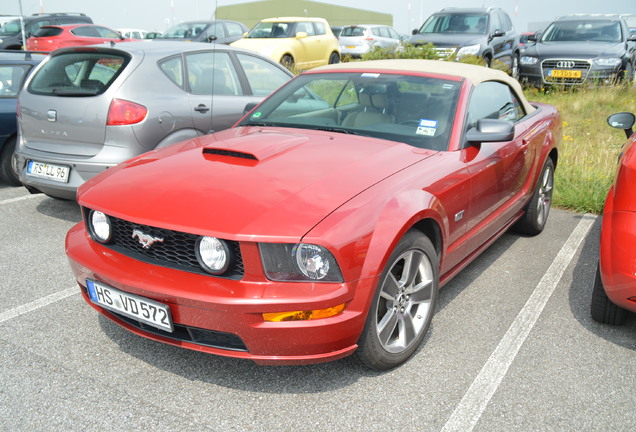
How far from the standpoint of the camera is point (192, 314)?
2553 mm

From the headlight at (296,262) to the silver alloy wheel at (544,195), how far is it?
9.99 feet

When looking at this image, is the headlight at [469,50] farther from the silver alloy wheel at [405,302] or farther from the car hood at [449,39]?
the silver alloy wheel at [405,302]

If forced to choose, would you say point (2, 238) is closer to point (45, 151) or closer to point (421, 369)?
point (45, 151)

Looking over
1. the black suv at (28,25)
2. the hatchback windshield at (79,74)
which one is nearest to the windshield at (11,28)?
the black suv at (28,25)

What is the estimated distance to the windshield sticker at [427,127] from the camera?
143 inches

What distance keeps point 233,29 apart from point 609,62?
10456mm

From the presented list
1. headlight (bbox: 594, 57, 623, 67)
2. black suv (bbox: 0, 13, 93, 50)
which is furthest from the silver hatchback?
black suv (bbox: 0, 13, 93, 50)

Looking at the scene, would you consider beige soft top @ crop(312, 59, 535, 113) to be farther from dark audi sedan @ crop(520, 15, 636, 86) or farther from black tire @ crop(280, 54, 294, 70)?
black tire @ crop(280, 54, 294, 70)

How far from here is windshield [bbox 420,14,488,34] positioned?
14.4 metres

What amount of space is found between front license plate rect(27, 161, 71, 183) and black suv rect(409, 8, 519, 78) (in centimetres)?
963

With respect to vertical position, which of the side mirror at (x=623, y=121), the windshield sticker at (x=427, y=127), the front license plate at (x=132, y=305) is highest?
the windshield sticker at (x=427, y=127)

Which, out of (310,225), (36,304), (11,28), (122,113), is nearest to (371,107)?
(310,225)

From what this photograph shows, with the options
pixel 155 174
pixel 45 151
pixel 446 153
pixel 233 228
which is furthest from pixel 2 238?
pixel 446 153

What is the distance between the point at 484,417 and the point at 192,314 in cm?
132
